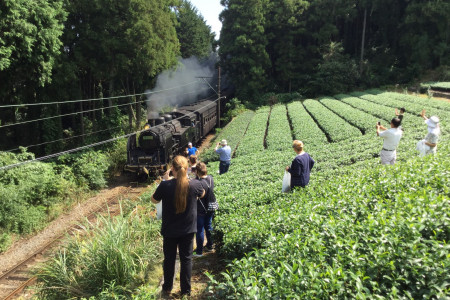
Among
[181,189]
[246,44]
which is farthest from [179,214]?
[246,44]

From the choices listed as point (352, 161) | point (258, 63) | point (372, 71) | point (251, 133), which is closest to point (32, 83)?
point (251, 133)

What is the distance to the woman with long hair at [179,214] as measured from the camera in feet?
16.2

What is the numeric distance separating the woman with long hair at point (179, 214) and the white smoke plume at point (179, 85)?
81.5 feet

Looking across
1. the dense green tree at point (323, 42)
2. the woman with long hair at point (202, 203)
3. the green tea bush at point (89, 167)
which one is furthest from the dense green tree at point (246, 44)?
the woman with long hair at point (202, 203)

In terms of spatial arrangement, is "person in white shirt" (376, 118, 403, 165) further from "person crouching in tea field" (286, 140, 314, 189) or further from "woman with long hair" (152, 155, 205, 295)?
"woman with long hair" (152, 155, 205, 295)

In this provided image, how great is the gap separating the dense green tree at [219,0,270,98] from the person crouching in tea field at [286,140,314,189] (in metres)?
34.0

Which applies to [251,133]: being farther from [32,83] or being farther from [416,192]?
[416,192]

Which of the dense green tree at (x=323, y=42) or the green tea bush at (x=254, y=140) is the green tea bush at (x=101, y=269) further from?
the dense green tree at (x=323, y=42)

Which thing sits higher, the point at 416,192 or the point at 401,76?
the point at 401,76

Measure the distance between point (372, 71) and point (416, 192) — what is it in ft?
142

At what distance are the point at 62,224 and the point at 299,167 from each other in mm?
11388

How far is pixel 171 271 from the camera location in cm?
529

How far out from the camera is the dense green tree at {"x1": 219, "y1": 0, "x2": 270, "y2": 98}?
40.2 meters

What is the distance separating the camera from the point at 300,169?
23.8ft
